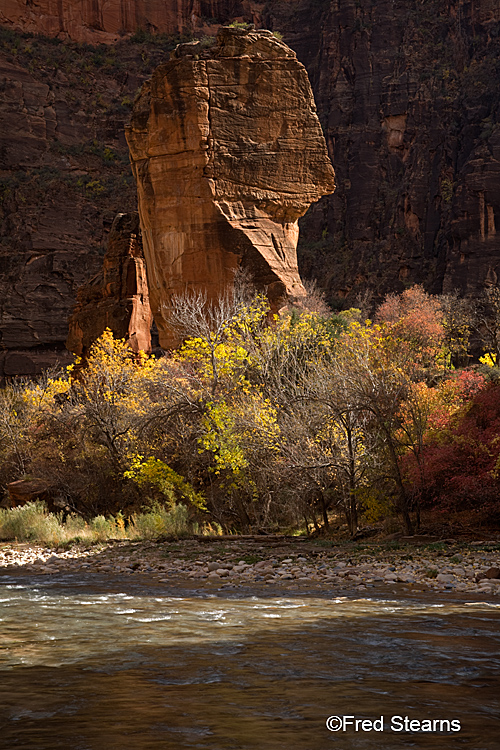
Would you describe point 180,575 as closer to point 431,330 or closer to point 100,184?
point 431,330

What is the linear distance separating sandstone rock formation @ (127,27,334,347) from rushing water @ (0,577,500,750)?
25900 mm

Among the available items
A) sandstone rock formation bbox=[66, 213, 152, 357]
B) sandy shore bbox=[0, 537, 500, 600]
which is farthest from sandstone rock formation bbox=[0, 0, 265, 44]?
sandy shore bbox=[0, 537, 500, 600]

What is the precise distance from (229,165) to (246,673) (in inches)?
1216

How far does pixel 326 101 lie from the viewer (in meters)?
108

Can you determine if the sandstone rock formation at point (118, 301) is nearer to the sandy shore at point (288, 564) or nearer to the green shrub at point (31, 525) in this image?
the green shrub at point (31, 525)

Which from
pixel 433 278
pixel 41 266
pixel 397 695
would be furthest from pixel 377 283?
pixel 397 695

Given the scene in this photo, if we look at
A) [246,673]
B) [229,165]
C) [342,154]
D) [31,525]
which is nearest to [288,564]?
[246,673]

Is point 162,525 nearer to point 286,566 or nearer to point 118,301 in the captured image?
point 286,566

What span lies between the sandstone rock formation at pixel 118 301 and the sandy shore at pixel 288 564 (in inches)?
993

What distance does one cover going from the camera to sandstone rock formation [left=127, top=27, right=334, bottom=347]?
35375 millimetres

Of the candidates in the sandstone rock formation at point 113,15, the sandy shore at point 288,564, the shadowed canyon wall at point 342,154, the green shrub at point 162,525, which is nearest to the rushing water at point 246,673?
the sandy shore at point 288,564

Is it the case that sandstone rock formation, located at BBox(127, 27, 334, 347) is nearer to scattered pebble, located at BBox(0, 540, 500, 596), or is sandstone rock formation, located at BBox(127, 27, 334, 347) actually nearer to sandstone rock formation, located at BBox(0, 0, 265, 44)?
scattered pebble, located at BBox(0, 540, 500, 596)

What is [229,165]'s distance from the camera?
116ft

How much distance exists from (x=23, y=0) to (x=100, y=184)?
3899 cm
